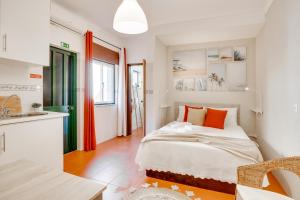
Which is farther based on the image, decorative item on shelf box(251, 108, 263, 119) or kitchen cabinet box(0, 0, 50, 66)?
decorative item on shelf box(251, 108, 263, 119)

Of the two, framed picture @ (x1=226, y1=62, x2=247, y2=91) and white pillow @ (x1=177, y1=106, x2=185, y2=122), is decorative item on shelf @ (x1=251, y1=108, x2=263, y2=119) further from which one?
white pillow @ (x1=177, y1=106, x2=185, y2=122)

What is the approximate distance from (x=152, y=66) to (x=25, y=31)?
274 centimetres

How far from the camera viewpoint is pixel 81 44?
3.48 m

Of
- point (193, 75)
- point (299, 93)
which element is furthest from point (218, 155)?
point (193, 75)

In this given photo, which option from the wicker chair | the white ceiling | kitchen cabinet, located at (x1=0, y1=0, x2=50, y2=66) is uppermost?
the white ceiling

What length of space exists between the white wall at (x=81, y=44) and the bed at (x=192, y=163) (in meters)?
1.86

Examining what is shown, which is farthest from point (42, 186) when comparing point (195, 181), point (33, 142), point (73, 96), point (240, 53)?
point (240, 53)

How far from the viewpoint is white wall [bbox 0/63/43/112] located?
87.0 inches

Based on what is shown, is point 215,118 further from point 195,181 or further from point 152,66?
point 152,66

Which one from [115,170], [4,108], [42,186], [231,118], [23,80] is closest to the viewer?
[42,186]

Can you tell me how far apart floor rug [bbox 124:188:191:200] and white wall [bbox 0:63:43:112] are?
1.99 metres

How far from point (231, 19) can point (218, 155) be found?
2.62m

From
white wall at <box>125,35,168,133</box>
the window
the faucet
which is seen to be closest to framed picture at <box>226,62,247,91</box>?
white wall at <box>125,35,168,133</box>

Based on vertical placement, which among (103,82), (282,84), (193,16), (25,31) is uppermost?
(193,16)
